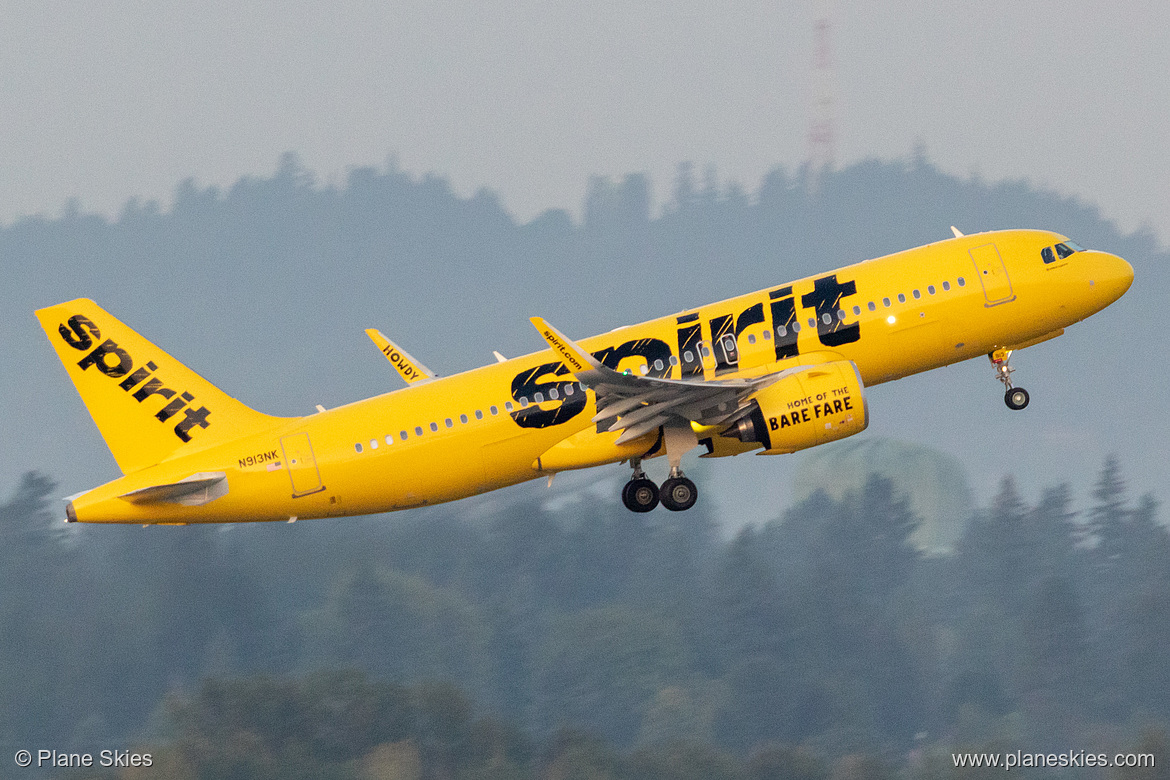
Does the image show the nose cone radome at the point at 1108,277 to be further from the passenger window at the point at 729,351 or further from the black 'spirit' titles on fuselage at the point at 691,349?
the passenger window at the point at 729,351

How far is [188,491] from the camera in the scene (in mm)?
43531

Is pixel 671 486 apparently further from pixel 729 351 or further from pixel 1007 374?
pixel 1007 374

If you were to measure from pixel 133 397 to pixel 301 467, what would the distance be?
218 inches

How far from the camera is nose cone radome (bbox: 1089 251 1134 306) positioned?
4684cm

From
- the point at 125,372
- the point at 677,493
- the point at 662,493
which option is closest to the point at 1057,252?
the point at 677,493

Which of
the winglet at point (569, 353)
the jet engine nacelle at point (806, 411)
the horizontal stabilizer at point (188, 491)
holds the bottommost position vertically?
the jet engine nacelle at point (806, 411)

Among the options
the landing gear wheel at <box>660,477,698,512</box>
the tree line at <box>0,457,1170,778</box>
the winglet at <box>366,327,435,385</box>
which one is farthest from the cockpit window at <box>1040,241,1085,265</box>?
the tree line at <box>0,457,1170,778</box>

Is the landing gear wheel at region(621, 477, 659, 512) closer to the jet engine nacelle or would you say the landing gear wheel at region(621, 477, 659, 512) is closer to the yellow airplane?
the yellow airplane

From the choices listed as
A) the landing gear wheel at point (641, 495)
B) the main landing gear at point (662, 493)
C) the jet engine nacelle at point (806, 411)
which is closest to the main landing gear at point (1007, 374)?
the jet engine nacelle at point (806, 411)

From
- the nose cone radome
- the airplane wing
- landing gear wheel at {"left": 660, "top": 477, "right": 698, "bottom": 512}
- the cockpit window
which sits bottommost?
landing gear wheel at {"left": 660, "top": 477, "right": 698, "bottom": 512}

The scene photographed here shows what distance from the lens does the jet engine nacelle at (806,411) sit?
139ft

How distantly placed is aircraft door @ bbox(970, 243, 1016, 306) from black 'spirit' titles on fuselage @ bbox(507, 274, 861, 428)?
4.48 meters

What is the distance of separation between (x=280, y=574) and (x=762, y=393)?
138 meters

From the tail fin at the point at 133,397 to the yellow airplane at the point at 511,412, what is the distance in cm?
4
